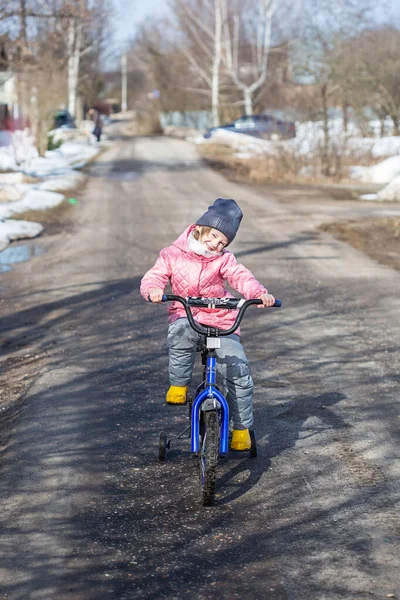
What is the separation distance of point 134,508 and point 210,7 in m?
55.7

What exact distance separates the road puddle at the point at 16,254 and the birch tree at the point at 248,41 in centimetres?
3974

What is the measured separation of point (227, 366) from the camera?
538cm

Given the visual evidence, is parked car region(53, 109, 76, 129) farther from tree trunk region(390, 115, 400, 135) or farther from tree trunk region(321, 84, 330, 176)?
tree trunk region(321, 84, 330, 176)

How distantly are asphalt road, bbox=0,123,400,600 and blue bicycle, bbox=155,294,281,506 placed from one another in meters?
0.21

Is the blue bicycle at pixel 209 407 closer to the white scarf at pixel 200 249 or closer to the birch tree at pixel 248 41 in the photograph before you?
the white scarf at pixel 200 249

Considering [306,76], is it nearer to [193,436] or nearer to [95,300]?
[95,300]

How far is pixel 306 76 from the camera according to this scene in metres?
30.8

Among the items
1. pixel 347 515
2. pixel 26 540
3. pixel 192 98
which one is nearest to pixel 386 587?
pixel 347 515

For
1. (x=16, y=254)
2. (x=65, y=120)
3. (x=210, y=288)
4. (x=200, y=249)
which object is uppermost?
(x=200, y=249)

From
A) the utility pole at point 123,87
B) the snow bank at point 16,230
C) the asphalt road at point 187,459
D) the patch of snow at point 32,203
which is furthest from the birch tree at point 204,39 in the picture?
the utility pole at point 123,87

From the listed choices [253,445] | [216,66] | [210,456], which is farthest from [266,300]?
[216,66]

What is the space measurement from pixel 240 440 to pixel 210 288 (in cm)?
86

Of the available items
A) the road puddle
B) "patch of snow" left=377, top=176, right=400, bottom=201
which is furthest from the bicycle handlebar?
"patch of snow" left=377, top=176, right=400, bottom=201

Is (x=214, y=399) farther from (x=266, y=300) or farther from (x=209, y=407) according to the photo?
(x=266, y=300)
